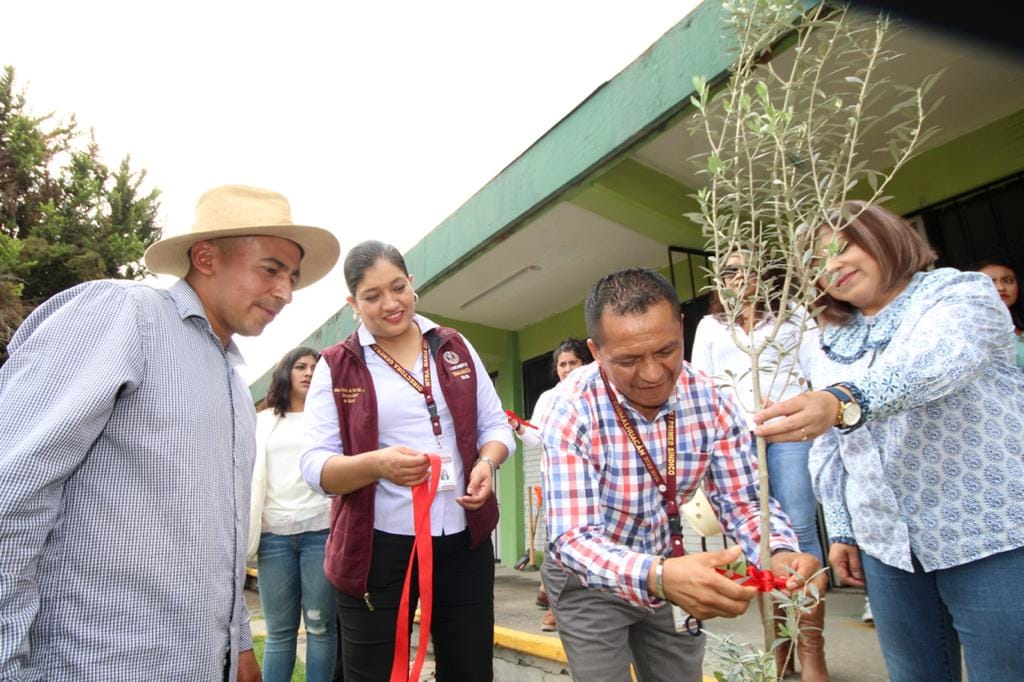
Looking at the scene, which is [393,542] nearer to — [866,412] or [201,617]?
[201,617]

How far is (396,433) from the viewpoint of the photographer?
2.64 meters

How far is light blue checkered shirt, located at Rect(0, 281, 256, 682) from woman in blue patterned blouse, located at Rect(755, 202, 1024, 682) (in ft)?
5.06

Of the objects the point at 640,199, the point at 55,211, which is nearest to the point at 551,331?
the point at 640,199

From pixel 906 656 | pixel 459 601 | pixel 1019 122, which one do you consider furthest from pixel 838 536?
pixel 1019 122

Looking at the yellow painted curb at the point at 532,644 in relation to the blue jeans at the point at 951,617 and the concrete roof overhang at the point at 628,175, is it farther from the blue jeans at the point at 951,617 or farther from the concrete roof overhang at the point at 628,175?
the concrete roof overhang at the point at 628,175

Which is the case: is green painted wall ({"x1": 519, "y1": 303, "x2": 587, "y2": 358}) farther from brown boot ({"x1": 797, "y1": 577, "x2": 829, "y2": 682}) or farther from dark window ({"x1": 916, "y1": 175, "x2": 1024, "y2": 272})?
brown boot ({"x1": 797, "y1": 577, "x2": 829, "y2": 682})

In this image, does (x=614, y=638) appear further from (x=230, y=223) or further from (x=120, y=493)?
(x=230, y=223)

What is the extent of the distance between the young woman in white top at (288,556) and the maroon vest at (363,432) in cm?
103

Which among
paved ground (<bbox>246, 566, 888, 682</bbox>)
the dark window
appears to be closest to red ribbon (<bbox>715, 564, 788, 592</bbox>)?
paved ground (<bbox>246, 566, 888, 682</bbox>)

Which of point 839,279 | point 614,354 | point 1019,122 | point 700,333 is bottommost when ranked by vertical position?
point 614,354

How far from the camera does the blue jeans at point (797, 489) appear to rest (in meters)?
3.38

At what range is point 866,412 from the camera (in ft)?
5.29

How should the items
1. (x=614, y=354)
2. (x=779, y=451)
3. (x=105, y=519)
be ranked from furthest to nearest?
(x=779, y=451) < (x=614, y=354) < (x=105, y=519)

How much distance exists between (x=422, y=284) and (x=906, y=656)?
22.1ft
